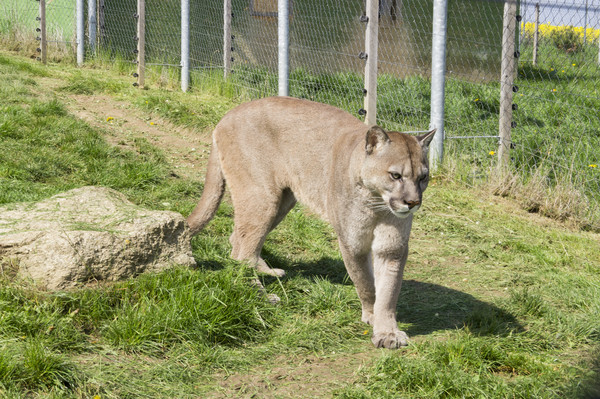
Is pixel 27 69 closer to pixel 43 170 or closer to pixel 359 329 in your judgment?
pixel 43 170

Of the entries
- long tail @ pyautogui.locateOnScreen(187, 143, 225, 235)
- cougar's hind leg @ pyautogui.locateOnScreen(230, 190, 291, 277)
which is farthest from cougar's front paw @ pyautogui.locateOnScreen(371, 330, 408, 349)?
long tail @ pyautogui.locateOnScreen(187, 143, 225, 235)

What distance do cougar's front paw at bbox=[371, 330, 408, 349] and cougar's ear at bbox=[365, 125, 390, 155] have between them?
100 centimetres

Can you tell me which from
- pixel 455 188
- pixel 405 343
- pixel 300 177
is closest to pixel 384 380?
pixel 405 343

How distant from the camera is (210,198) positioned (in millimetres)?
4715

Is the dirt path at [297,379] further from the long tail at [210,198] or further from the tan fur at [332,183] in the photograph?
the long tail at [210,198]

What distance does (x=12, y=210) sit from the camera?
419 centimetres

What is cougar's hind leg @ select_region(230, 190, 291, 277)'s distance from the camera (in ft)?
14.9

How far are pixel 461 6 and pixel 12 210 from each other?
11.7 m

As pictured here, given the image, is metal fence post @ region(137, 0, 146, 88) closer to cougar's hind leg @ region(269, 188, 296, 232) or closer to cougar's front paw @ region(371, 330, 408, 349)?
cougar's hind leg @ region(269, 188, 296, 232)

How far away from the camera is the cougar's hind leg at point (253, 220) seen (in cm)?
455

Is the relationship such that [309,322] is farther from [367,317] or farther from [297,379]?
[297,379]

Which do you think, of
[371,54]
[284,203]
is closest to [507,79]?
[371,54]

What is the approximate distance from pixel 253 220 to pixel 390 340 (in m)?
1.28

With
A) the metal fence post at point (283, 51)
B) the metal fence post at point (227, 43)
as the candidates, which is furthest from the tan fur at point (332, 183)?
the metal fence post at point (227, 43)
